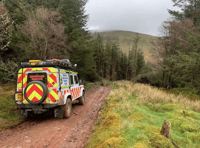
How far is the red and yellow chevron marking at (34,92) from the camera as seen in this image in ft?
16.9

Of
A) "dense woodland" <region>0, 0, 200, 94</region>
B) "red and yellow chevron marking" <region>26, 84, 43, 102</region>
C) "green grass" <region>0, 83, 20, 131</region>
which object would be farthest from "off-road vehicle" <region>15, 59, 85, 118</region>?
"dense woodland" <region>0, 0, 200, 94</region>

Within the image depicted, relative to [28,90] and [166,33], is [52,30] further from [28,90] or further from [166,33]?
[166,33]

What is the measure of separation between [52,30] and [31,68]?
8619 mm

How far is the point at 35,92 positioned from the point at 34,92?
4 centimetres

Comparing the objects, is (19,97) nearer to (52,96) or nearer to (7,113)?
(52,96)

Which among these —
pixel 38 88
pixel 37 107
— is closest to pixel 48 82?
pixel 38 88

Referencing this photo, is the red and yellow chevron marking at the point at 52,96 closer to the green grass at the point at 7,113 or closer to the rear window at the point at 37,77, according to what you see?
the rear window at the point at 37,77

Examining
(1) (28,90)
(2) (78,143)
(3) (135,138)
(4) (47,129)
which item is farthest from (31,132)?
(3) (135,138)

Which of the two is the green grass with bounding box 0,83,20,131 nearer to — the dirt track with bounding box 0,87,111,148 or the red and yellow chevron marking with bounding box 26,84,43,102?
the dirt track with bounding box 0,87,111,148

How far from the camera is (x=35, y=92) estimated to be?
5.18 metres

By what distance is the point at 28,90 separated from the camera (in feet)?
16.9

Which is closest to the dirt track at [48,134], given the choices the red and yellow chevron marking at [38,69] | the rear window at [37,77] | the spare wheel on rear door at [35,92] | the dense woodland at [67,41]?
the spare wheel on rear door at [35,92]

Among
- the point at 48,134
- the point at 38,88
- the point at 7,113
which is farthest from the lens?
the point at 7,113

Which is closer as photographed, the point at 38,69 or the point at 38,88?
the point at 38,88
